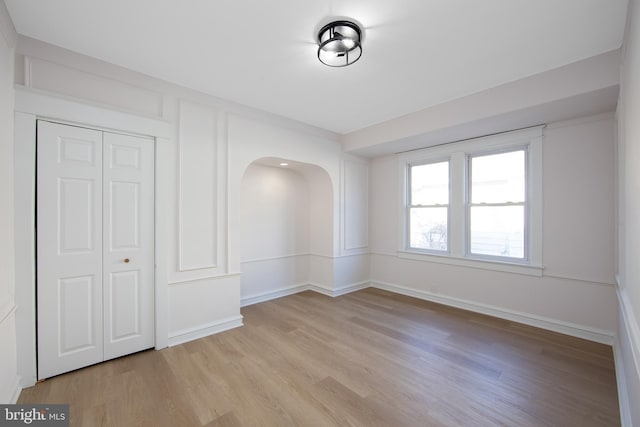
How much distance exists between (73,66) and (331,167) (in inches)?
132

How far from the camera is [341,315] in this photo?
383 centimetres

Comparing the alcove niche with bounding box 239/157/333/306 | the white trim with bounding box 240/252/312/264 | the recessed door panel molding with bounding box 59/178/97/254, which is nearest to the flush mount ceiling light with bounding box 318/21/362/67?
the alcove niche with bounding box 239/157/333/306

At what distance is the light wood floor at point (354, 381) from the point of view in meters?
1.92

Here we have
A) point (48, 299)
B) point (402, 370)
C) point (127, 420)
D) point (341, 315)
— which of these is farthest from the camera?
point (341, 315)

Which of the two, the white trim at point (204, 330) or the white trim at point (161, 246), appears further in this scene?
the white trim at point (204, 330)

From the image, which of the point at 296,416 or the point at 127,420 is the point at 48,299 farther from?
the point at 296,416

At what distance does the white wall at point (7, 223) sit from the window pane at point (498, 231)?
199 inches

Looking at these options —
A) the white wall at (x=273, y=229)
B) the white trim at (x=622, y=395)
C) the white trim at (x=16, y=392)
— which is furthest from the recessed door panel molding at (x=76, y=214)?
the white trim at (x=622, y=395)

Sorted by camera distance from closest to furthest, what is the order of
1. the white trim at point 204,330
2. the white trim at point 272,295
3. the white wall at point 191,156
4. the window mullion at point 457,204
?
the white wall at point 191,156 < the white trim at point 204,330 < the window mullion at point 457,204 < the white trim at point 272,295

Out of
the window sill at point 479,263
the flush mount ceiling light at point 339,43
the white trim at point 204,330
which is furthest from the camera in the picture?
the window sill at point 479,263

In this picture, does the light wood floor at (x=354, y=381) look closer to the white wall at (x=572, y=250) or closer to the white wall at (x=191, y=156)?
the white wall at (x=572, y=250)

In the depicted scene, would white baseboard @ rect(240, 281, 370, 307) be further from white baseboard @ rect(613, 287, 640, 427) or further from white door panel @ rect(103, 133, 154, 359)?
white baseboard @ rect(613, 287, 640, 427)

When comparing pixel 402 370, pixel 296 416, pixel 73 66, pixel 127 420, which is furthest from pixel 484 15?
pixel 127 420

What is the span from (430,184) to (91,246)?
4602 millimetres
